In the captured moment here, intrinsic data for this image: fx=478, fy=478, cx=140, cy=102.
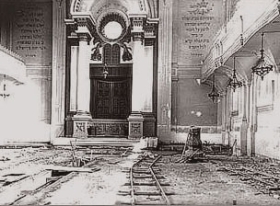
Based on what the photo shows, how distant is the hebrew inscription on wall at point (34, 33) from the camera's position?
24922 mm

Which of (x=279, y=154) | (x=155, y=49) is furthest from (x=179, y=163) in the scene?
(x=155, y=49)

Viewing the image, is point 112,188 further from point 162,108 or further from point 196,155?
point 162,108

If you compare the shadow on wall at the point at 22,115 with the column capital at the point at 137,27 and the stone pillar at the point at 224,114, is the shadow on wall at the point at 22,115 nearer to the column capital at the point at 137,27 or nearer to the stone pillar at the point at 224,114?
the column capital at the point at 137,27

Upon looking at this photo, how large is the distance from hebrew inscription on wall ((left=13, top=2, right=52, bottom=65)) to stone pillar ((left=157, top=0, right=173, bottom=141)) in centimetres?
582

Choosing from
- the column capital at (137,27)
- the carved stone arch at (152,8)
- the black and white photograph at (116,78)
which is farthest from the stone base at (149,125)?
the carved stone arch at (152,8)

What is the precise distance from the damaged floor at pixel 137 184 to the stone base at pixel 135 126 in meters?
8.10

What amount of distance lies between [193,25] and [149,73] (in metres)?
3.38

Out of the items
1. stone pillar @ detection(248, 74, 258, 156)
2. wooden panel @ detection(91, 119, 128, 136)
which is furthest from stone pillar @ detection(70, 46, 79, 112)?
stone pillar @ detection(248, 74, 258, 156)

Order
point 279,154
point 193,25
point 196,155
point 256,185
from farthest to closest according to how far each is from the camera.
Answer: point 193,25, point 196,155, point 279,154, point 256,185

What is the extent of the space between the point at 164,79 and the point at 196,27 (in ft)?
10.3

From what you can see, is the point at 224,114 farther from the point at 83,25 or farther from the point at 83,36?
the point at 83,25

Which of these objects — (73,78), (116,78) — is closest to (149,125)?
(116,78)

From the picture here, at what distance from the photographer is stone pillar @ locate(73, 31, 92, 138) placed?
22.9m

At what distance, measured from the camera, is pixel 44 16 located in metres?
25.0
